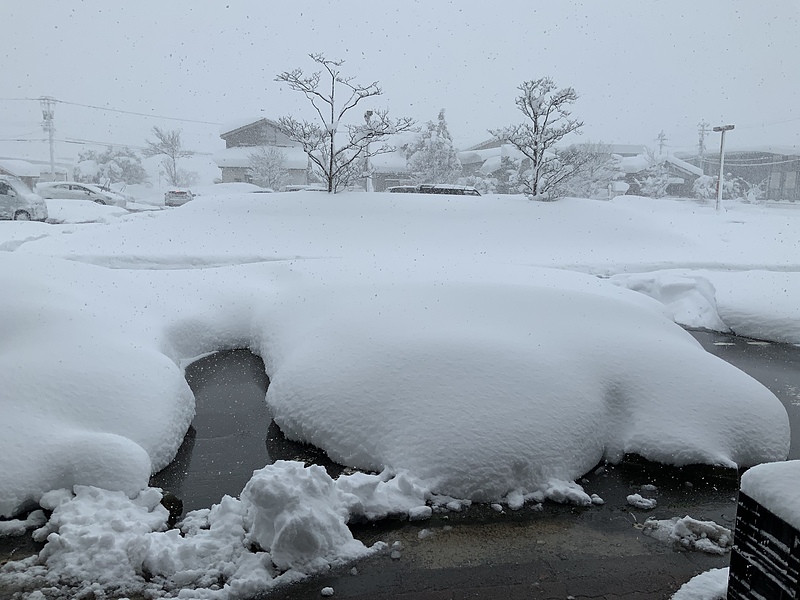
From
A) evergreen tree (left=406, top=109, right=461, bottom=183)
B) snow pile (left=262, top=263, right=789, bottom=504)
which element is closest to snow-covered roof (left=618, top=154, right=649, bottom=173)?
evergreen tree (left=406, top=109, right=461, bottom=183)

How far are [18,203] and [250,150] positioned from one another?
19.6 meters

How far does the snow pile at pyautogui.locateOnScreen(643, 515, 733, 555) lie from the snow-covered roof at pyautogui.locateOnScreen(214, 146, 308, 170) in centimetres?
3239

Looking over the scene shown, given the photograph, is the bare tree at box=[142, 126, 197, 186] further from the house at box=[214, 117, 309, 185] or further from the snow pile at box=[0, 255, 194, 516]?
the snow pile at box=[0, 255, 194, 516]

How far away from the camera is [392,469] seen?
3645 mm

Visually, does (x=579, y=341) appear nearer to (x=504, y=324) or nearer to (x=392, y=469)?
(x=504, y=324)

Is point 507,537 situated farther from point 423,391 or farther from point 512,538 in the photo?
point 423,391

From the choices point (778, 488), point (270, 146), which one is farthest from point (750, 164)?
point (778, 488)

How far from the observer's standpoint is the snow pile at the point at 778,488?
72.7 inches

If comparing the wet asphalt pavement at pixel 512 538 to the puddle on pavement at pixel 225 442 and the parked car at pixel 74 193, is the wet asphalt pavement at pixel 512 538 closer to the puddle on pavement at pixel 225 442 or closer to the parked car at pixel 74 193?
the puddle on pavement at pixel 225 442

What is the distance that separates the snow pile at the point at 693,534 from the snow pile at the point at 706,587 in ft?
0.94

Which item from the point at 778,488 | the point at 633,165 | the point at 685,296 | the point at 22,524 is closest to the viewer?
the point at 778,488

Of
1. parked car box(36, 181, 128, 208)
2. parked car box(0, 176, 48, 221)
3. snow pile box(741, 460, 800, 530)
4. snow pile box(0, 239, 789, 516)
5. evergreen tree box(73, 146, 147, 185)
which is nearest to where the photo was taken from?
snow pile box(741, 460, 800, 530)

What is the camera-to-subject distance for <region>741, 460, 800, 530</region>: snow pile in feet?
6.06

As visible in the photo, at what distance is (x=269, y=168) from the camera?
32.4 m
